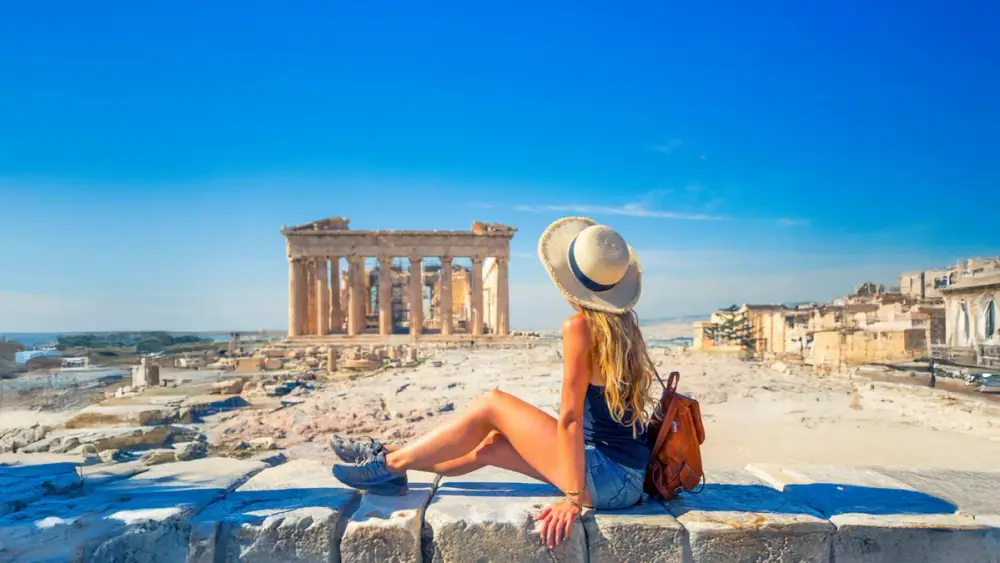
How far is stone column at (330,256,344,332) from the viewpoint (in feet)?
131

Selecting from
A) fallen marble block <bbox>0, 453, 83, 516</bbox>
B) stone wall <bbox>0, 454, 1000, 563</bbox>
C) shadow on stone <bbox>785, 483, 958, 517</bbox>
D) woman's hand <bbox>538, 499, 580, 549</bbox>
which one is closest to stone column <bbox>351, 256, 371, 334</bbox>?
fallen marble block <bbox>0, 453, 83, 516</bbox>

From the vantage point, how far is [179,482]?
3.77 metres

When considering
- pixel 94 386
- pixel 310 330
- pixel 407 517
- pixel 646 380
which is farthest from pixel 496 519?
pixel 310 330

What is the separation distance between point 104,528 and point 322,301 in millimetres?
36689

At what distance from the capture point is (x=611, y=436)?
337 cm

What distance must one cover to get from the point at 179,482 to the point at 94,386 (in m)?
14.5

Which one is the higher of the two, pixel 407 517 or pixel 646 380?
pixel 646 380

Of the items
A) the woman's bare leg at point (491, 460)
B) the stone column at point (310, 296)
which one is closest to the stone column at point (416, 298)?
the stone column at point (310, 296)

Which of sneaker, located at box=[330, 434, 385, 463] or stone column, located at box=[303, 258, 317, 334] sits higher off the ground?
stone column, located at box=[303, 258, 317, 334]

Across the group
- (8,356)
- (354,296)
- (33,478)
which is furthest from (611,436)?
(354,296)

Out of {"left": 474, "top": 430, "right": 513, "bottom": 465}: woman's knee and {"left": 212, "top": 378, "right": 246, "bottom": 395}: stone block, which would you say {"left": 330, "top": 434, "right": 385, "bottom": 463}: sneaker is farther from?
{"left": 212, "top": 378, "right": 246, "bottom": 395}: stone block

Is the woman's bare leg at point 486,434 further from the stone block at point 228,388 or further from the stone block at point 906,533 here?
the stone block at point 228,388

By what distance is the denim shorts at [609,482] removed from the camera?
317 cm

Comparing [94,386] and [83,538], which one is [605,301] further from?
[94,386]
